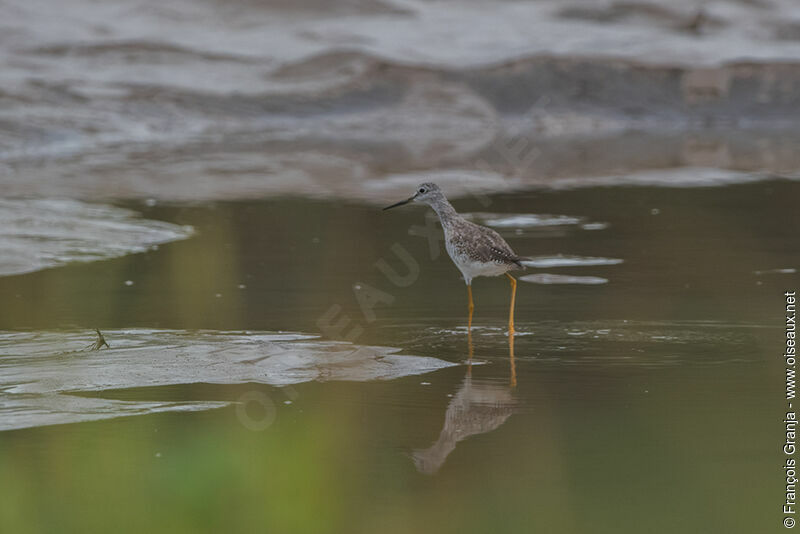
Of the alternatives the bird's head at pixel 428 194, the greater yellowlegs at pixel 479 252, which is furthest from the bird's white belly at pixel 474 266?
the bird's head at pixel 428 194

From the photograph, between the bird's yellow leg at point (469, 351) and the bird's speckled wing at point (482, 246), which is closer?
the bird's yellow leg at point (469, 351)

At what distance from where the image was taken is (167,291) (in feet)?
23.6

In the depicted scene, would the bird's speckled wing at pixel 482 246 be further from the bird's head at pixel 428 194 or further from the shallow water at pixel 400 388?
the bird's head at pixel 428 194

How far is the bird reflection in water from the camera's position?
4.25 meters

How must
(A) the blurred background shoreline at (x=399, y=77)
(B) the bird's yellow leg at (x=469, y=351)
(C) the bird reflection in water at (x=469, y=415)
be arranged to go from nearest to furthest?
(C) the bird reflection in water at (x=469, y=415) → (B) the bird's yellow leg at (x=469, y=351) → (A) the blurred background shoreline at (x=399, y=77)

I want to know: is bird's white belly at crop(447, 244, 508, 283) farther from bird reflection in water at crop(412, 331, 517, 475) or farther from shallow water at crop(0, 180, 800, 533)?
bird reflection in water at crop(412, 331, 517, 475)

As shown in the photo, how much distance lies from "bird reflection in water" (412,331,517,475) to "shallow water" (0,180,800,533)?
1 centimetres

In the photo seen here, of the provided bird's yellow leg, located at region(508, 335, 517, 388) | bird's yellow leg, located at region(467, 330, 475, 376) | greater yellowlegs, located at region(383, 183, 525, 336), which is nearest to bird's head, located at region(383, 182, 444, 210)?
greater yellowlegs, located at region(383, 183, 525, 336)

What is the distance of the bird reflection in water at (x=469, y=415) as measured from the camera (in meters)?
4.25

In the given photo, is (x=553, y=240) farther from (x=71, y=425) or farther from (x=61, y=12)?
(x=61, y=12)

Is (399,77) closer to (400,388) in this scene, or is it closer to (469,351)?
(469,351)

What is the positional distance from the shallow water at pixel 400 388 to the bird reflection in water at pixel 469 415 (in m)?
0.01

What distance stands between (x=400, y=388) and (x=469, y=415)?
1.51 ft

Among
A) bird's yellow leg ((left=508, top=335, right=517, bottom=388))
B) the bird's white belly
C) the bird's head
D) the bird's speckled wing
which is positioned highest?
the bird's head
